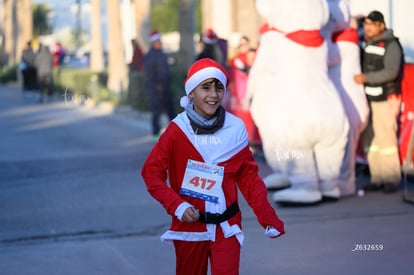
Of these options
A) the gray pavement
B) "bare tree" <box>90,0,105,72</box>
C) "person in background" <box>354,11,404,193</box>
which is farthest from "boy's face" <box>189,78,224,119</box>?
"bare tree" <box>90,0,105,72</box>

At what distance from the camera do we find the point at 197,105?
532cm

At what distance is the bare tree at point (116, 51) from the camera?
91.5 ft

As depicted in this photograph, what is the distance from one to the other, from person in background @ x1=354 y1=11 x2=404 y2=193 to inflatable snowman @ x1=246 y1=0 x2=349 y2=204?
0.58 meters

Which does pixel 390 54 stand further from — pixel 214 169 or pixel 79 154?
pixel 79 154

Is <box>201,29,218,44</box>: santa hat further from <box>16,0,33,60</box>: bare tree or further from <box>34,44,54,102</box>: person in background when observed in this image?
<box>16,0,33,60</box>: bare tree

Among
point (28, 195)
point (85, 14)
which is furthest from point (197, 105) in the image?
point (85, 14)

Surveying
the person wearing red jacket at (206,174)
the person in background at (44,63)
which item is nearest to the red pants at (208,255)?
the person wearing red jacket at (206,174)

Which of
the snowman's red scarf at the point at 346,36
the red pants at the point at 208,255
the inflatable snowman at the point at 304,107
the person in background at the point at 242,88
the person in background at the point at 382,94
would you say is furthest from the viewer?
the person in background at the point at 242,88

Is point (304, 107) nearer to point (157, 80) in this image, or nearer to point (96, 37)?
point (157, 80)

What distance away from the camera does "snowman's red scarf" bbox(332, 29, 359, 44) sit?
10039mm

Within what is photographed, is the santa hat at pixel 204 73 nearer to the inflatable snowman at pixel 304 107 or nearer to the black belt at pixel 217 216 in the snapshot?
the black belt at pixel 217 216

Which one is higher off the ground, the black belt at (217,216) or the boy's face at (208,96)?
the boy's face at (208,96)

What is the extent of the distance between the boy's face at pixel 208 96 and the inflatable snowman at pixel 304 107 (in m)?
4.16

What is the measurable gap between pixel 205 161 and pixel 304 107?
4.33 meters
